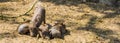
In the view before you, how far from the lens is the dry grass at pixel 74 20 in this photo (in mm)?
6387

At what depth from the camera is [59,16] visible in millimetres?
7711

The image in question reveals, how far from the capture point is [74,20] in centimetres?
751

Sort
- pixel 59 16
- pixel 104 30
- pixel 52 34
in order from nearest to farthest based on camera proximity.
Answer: pixel 52 34
pixel 104 30
pixel 59 16

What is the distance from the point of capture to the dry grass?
21.0ft

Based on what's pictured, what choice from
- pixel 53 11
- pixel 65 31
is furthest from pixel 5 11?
pixel 65 31

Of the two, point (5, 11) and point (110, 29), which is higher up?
point (5, 11)

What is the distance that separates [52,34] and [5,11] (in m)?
2.07

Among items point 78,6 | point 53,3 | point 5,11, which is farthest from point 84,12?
point 5,11

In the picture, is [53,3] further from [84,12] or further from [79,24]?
[79,24]

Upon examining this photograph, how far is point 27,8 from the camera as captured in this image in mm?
8156

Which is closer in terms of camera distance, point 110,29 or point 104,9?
point 110,29

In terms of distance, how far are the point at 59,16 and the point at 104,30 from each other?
1.34m

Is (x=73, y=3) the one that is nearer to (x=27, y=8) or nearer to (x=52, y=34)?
(x=27, y=8)

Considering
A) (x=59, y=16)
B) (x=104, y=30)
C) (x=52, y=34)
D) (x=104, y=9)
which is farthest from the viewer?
(x=104, y=9)
